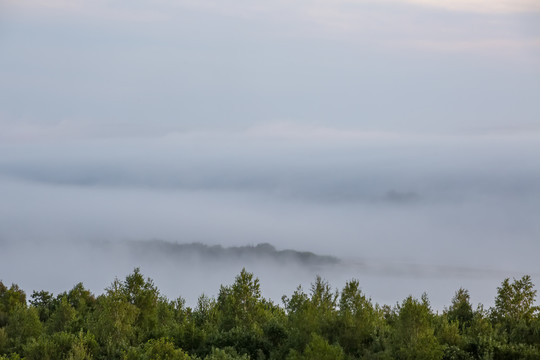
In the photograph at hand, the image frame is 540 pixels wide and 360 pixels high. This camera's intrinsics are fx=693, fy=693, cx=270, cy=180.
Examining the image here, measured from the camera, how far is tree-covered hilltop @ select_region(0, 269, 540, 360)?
59375 millimetres

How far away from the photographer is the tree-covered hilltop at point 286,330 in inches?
2338

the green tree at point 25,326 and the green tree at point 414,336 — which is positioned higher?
the green tree at point 414,336

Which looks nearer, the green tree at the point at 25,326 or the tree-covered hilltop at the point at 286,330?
the tree-covered hilltop at the point at 286,330

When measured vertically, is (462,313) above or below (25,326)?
above

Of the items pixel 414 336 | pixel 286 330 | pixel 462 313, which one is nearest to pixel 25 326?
pixel 286 330

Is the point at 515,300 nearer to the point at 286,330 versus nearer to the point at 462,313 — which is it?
the point at 462,313

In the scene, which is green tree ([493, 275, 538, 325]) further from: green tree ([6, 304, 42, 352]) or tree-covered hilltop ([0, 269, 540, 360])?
green tree ([6, 304, 42, 352])

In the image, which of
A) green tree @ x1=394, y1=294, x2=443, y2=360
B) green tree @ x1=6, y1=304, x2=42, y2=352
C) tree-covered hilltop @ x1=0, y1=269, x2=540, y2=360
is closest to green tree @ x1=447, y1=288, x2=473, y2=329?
tree-covered hilltop @ x1=0, y1=269, x2=540, y2=360

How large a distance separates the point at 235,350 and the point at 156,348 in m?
13.0

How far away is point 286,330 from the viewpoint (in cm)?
7362

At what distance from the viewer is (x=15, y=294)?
13562 cm

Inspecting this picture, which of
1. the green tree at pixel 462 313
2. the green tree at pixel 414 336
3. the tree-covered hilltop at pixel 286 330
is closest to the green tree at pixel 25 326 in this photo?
the tree-covered hilltop at pixel 286 330

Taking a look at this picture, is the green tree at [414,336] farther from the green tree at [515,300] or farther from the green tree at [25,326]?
the green tree at [25,326]

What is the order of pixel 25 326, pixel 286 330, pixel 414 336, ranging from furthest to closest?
1. pixel 25 326
2. pixel 286 330
3. pixel 414 336
